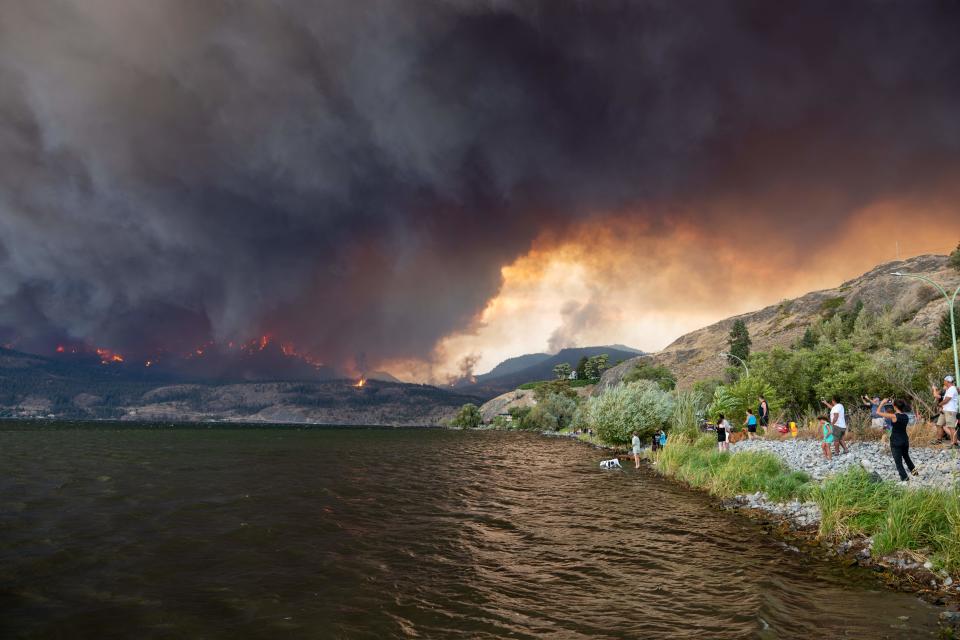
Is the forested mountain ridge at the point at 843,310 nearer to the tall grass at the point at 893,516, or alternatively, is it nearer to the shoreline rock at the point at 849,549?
the shoreline rock at the point at 849,549

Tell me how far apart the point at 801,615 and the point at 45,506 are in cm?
3141

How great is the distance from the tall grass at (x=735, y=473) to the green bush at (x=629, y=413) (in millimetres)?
13609

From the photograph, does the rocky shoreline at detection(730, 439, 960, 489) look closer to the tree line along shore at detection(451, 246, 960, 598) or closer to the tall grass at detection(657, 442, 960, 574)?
the tree line along shore at detection(451, 246, 960, 598)

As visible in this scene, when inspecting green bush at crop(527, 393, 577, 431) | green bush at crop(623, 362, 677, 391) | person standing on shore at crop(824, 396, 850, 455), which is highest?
green bush at crop(623, 362, 677, 391)

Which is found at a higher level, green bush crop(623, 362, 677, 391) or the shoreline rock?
green bush crop(623, 362, 677, 391)

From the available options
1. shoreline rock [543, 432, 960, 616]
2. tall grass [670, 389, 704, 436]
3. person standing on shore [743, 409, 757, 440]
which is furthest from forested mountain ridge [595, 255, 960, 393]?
shoreline rock [543, 432, 960, 616]

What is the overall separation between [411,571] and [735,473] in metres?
19.8

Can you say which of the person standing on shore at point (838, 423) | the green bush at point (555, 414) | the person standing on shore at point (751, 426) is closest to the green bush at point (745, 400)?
the person standing on shore at point (751, 426)

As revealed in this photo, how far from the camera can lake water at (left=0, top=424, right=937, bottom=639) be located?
33.8 feet

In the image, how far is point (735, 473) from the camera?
84.9ft

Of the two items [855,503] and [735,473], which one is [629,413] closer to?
[735,473]

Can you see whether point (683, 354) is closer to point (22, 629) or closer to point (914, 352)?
point (914, 352)

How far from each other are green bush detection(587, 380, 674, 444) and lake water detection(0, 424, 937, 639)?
23.6m

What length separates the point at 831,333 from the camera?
11156 centimetres
